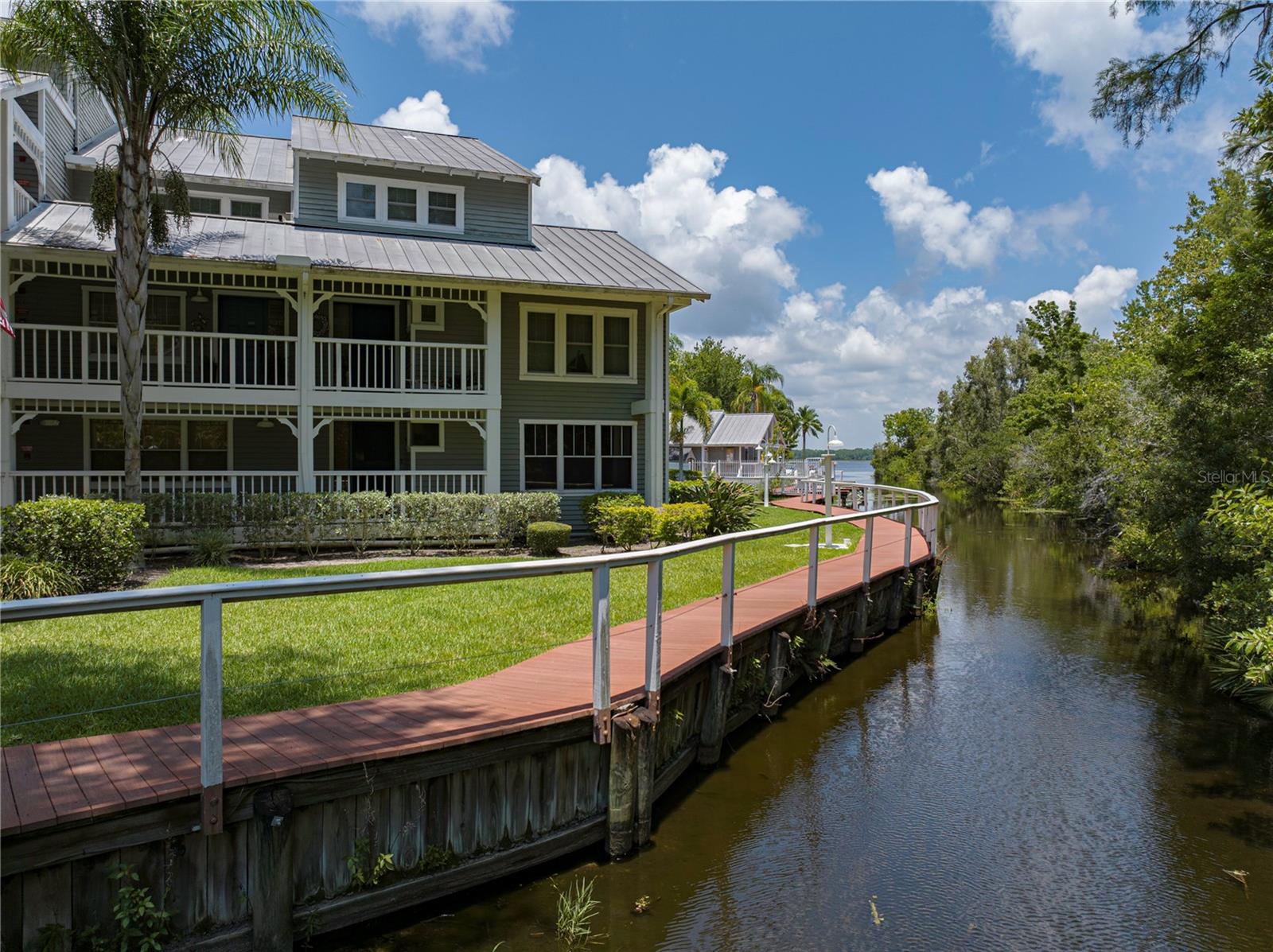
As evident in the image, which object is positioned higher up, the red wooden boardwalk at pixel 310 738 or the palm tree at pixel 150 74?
the palm tree at pixel 150 74

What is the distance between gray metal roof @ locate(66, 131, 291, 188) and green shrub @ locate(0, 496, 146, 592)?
36.9 ft

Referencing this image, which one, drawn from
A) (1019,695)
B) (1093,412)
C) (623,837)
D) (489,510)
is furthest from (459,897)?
(1093,412)

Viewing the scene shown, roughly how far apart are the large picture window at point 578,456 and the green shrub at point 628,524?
8.22 ft

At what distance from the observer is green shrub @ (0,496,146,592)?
11.0m

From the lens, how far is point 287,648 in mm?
8156

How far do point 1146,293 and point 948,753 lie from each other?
27.8 m

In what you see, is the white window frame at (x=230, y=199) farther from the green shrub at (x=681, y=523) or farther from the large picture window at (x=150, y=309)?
the green shrub at (x=681, y=523)

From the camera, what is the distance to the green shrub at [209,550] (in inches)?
554

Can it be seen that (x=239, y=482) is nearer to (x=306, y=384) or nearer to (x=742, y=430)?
(x=306, y=384)

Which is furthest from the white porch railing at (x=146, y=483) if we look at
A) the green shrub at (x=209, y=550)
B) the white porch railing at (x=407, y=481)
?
the green shrub at (x=209, y=550)

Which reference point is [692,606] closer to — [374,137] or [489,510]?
[489,510]

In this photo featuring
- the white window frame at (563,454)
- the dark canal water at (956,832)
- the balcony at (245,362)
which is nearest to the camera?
the dark canal water at (956,832)

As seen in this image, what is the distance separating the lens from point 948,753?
8922 millimetres

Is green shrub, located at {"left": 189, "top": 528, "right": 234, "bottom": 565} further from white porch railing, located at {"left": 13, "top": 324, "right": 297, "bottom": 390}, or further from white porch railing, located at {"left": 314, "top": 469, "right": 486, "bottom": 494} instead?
white porch railing, located at {"left": 13, "top": 324, "right": 297, "bottom": 390}
